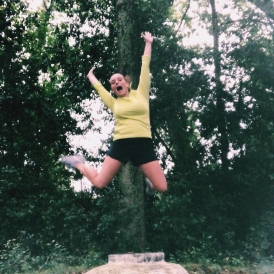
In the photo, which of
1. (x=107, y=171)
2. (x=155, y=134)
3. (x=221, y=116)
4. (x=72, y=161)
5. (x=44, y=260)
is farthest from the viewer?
(x=155, y=134)

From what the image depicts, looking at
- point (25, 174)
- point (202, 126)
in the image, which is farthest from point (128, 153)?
point (202, 126)

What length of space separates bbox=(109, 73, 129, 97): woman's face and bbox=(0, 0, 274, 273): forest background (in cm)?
659

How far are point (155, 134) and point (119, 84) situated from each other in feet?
33.2

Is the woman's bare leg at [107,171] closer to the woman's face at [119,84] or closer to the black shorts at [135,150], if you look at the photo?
the black shorts at [135,150]

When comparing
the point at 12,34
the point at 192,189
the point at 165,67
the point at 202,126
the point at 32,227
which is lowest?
the point at 32,227

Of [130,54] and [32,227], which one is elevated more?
[130,54]

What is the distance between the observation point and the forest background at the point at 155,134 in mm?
11812

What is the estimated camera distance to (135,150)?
440 centimetres

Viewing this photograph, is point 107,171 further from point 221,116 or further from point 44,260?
point 221,116

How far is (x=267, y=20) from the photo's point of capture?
13086 mm

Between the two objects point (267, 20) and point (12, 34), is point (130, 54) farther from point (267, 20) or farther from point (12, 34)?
point (267, 20)

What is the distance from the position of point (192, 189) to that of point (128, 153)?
30.5 ft

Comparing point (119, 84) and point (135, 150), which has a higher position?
point (119, 84)

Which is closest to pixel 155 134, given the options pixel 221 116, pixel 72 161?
pixel 221 116
